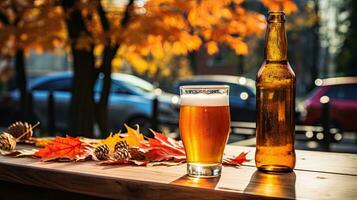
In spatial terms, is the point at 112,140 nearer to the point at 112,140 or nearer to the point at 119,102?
the point at 112,140

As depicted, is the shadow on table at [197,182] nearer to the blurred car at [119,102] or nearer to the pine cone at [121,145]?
the pine cone at [121,145]

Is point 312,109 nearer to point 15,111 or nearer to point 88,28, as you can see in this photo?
point 88,28

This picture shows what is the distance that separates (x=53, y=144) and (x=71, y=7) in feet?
17.4

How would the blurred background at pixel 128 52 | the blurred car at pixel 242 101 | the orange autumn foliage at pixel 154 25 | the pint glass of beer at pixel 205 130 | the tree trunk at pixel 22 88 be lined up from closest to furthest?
the pint glass of beer at pixel 205 130 < the orange autumn foliage at pixel 154 25 < the blurred background at pixel 128 52 < the tree trunk at pixel 22 88 < the blurred car at pixel 242 101

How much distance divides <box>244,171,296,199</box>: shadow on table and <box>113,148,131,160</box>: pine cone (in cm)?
44

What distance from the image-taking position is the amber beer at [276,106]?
1668 millimetres

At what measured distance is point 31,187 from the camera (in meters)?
1.90

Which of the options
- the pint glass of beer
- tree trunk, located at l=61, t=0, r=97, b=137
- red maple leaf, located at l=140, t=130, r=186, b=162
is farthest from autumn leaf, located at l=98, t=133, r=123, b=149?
tree trunk, located at l=61, t=0, r=97, b=137

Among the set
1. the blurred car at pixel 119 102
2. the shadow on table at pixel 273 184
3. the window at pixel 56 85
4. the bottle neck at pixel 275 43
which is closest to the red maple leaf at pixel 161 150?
the shadow on table at pixel 273 184

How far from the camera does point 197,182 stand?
1.49 meters

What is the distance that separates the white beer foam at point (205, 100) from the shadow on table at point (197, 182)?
22cm

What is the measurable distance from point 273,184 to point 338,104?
11.4 meters

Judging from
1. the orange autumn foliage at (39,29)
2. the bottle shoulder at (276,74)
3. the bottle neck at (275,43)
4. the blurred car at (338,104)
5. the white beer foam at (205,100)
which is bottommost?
the blurred car at (338,104)

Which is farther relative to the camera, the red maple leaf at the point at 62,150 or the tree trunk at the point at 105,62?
the tree trunk at the point at 105,62
